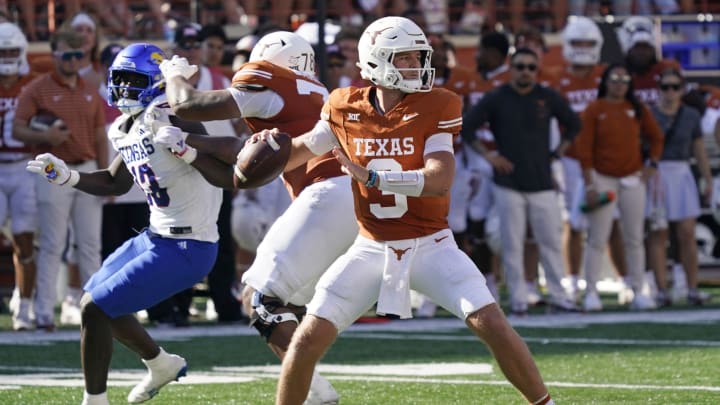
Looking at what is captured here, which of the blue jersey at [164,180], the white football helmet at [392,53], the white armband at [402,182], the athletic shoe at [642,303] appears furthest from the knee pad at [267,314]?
the athletic shoe at [642,303]

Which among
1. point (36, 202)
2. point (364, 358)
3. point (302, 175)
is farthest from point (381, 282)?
point (36, 202)

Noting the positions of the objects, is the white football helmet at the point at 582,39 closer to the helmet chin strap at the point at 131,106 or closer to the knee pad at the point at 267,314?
the helmet chin strap at the point at 131,106

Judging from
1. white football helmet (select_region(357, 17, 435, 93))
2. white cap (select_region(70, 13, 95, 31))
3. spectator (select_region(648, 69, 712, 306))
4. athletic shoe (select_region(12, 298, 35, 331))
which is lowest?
athletic shoe (select_region(12, 298, 35, 331))

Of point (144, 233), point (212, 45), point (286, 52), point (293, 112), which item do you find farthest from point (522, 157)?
point (144, 233)

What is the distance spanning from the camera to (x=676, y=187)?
13.3 m

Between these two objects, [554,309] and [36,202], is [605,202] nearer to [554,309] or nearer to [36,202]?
[554,309]

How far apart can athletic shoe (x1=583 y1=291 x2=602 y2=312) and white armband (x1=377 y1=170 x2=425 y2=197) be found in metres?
6.81

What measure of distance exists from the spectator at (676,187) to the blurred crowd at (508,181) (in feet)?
0.04

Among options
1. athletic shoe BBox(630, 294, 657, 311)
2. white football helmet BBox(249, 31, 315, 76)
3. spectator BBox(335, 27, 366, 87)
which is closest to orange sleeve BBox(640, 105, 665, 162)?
athletic shoe BBox(630, 294, 657, 311)

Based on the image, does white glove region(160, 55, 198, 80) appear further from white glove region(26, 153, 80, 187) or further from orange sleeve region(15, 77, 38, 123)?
orange sleeve region(15, 77, 38, 123)

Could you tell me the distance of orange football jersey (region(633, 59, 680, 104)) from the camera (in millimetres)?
13797

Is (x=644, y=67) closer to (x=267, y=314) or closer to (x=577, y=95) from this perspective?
(x=577, y=95)

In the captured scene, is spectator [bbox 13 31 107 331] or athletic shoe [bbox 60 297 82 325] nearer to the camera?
spectator [bbox 13 31 107 331]

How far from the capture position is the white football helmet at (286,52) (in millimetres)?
7641
